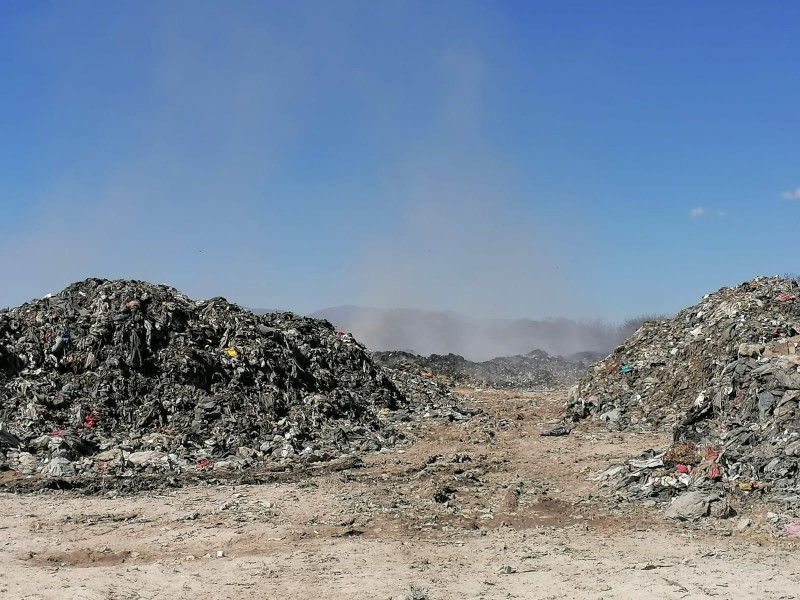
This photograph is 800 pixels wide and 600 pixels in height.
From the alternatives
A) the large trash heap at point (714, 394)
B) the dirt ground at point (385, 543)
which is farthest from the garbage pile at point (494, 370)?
the dirt ground at point (385, 543)

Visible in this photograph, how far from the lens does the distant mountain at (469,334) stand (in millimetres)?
63062

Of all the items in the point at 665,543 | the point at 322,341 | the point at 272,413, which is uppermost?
the point at 322,341

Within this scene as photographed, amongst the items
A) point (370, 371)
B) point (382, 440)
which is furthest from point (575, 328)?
point (382, 440)

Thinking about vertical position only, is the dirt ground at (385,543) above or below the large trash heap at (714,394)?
below

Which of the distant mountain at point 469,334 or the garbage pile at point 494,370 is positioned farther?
the distant mountain at point 469,334

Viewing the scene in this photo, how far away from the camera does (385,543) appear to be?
8.11 meters

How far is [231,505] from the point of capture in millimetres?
9633

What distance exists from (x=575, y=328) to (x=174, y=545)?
61.4 m

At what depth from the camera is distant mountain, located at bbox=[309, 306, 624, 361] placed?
63.1m

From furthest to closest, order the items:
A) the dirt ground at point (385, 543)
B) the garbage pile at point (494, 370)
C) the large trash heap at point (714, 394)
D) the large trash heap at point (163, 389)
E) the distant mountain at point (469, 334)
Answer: the distant mountain at point (469, 334)
the garbage pile at point (494, 370)
the large trash heap at point (163, 389)
the large trash heap at point (714, 394)
the dirt ground at point (385, 543)

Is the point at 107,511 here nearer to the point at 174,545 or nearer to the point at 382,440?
the point at 174,545

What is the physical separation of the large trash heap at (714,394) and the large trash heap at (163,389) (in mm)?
5519

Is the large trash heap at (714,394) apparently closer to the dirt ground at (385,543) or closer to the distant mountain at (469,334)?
the dirt ground at (385,543)

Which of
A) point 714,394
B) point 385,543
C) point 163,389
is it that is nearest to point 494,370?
point 163,389
